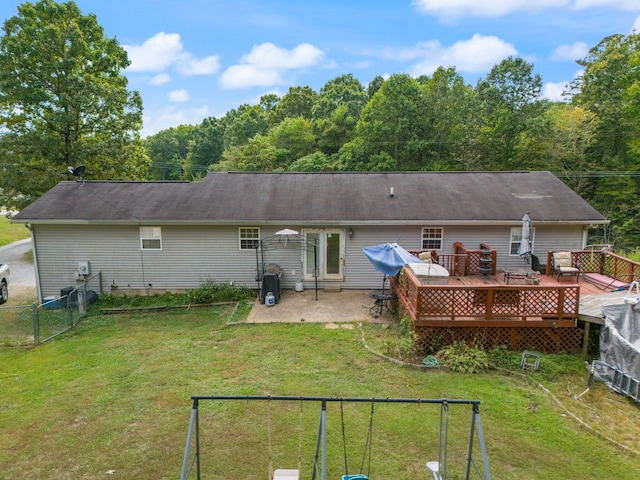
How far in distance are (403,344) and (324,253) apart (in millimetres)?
5187

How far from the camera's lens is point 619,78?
2652 centimetres

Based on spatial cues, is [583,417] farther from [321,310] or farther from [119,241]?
[119,241]

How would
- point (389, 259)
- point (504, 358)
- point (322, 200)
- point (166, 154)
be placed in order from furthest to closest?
point (166, 154) < point (322, 200) < point (389, 259) < point (504, 358)

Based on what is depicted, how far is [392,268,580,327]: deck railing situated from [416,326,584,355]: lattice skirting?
0.19 meters

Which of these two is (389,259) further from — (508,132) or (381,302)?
(508,132)

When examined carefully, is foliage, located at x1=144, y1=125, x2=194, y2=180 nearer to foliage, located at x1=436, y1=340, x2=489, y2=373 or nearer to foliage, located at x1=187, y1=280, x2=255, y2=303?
foliage, located at x1=187, y1=280, x2=255, y2=303

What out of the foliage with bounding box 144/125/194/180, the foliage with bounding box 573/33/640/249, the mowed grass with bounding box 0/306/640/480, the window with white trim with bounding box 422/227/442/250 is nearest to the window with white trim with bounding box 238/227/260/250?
the mowed grass with bounding box 0/306/640/480

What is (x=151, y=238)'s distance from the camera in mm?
12836

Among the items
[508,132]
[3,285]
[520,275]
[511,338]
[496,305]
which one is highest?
[508,132]

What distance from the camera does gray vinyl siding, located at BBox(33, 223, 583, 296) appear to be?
12.8 metres

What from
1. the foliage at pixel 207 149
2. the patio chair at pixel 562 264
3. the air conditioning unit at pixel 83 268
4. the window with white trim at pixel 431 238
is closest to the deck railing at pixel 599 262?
the patio chair at pixel 562 264

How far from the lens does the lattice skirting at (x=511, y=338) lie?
27.8 ft

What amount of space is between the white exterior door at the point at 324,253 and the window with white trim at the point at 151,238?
4.72m

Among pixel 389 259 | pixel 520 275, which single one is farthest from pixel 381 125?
pixel 389 259
